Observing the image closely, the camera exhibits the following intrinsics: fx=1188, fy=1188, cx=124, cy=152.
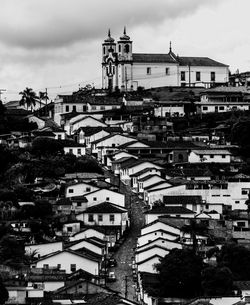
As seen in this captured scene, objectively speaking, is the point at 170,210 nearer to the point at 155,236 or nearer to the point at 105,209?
the point at 105,209

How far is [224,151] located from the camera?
4731 cm

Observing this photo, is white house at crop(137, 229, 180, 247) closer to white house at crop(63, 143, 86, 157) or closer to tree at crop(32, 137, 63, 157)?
tree at crop(32, 137, 63, 157)

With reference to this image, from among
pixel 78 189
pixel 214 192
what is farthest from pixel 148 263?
pixel 78 189

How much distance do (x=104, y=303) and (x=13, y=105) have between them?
143ft

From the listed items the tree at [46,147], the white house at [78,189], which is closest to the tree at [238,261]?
the white house at [78,189]

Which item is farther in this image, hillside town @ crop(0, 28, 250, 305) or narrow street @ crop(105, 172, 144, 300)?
narrow street @ crop(105, 172, 144, 300)

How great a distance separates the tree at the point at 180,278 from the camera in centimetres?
3047

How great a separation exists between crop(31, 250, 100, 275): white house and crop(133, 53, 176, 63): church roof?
36.1 metres

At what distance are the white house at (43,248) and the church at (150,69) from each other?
3330 centimetres

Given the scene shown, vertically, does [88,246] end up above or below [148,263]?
above

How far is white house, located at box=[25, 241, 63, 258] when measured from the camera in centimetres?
3444

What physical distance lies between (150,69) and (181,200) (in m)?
29.3

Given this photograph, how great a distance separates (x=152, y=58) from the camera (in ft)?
227

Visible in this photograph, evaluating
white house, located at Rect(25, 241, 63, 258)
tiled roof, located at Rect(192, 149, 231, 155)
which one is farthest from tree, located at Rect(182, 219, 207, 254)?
tiled roof, located at Rect(192, 149, 231, 155)
